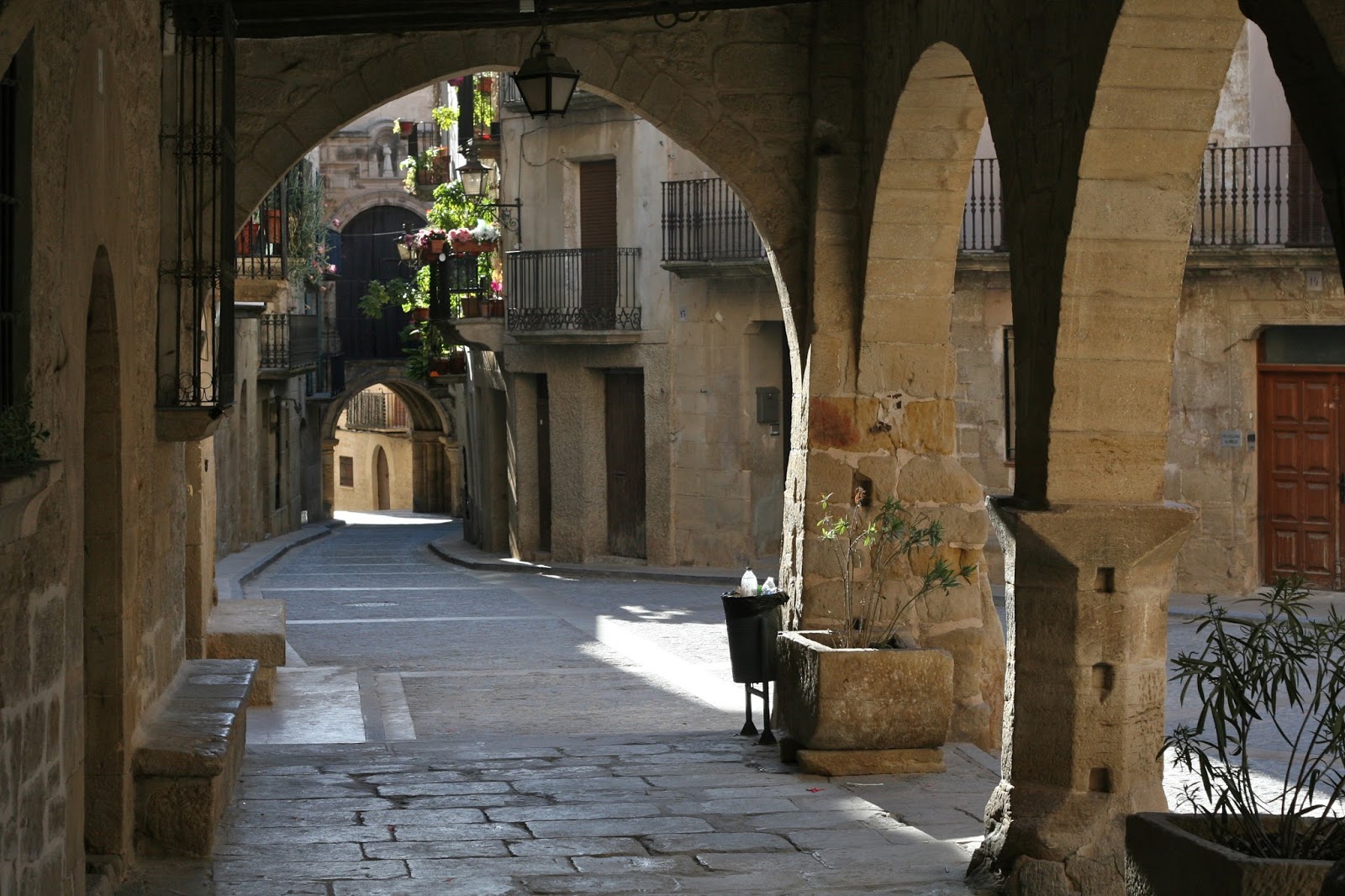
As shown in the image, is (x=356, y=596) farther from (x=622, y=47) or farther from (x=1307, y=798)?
(x=1307, y=798)

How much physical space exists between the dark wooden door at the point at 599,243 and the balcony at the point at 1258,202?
5.15 metres

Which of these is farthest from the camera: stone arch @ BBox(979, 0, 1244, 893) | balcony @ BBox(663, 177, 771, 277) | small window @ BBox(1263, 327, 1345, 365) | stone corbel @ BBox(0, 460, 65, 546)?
balcony @ BBox(663, 177, 771, 277)

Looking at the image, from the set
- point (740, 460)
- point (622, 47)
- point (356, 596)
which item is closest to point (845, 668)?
point (622, 47)

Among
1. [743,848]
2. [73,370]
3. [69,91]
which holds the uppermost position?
[69,91]

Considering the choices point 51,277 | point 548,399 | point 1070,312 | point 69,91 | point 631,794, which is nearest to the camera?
point 51,277

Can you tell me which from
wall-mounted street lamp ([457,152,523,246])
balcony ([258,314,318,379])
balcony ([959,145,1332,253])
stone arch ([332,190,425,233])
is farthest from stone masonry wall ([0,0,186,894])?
stone arch ([332,190,425,233])

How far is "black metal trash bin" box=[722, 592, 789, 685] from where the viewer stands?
9055 millimetres

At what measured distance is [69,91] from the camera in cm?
499

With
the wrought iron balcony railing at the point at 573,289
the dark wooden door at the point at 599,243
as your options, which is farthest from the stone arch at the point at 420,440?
the dark wooden door at the point at 599,243

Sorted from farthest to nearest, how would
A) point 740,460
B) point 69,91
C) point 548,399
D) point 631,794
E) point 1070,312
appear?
point 548,399
point 740,460
point 631,794
point 1070,312
point 69,91

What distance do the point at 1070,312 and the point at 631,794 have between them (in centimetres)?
315

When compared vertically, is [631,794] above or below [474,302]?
below

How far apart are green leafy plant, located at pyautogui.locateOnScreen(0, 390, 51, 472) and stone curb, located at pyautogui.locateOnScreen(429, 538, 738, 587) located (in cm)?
1539

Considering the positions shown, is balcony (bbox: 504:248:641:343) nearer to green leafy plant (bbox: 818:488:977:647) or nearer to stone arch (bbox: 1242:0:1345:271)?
green leafy plant (bbox: 818:488:977:647)
